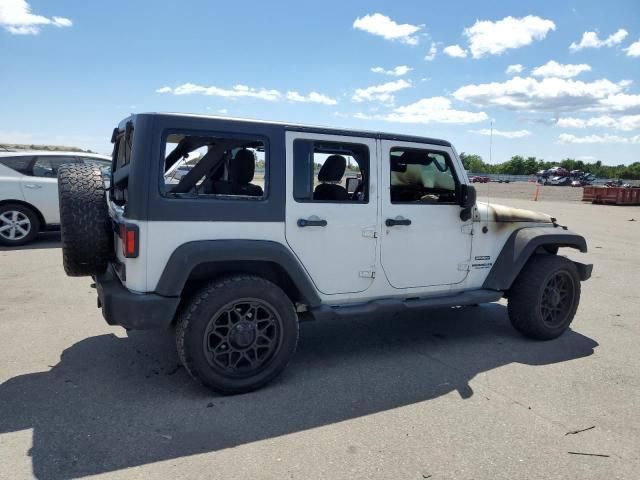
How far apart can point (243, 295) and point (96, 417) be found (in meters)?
1.19

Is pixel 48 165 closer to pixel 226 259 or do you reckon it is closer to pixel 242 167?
pixel 242 167

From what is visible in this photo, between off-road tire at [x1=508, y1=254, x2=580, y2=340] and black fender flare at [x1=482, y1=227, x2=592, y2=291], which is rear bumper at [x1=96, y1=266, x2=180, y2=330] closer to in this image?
black fender flare at [x1=482, y1=227, x2=592, y2=291]

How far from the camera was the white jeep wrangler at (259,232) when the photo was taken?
10.6 ft

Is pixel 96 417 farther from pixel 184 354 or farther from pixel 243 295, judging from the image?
pixel 243 295

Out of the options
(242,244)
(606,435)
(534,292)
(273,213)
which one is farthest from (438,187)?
(606,435)

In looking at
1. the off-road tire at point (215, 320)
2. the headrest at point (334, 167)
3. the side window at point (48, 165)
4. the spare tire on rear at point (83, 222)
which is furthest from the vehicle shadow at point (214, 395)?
the side window at point (48, 165)

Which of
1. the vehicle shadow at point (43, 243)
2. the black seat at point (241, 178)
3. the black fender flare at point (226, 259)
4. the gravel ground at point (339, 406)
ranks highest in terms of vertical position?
the black seat at point (241, 178)

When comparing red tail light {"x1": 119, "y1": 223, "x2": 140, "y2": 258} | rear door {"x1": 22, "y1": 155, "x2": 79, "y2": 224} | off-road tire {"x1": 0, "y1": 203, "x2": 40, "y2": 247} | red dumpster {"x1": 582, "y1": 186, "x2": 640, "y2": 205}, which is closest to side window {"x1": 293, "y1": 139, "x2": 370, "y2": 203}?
red tail light {"x1": 119, "y1": 223, "x2": 140, "y2": 258}

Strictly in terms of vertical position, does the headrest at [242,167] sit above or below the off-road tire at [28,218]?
above

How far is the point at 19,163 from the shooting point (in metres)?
8.84

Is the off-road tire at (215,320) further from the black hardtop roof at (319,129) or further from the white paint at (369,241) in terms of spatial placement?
the black hardtop roof at (319,129)

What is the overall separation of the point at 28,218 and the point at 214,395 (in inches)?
281

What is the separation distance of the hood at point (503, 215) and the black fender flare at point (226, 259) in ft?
6.29

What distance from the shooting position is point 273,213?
3.54 metres
